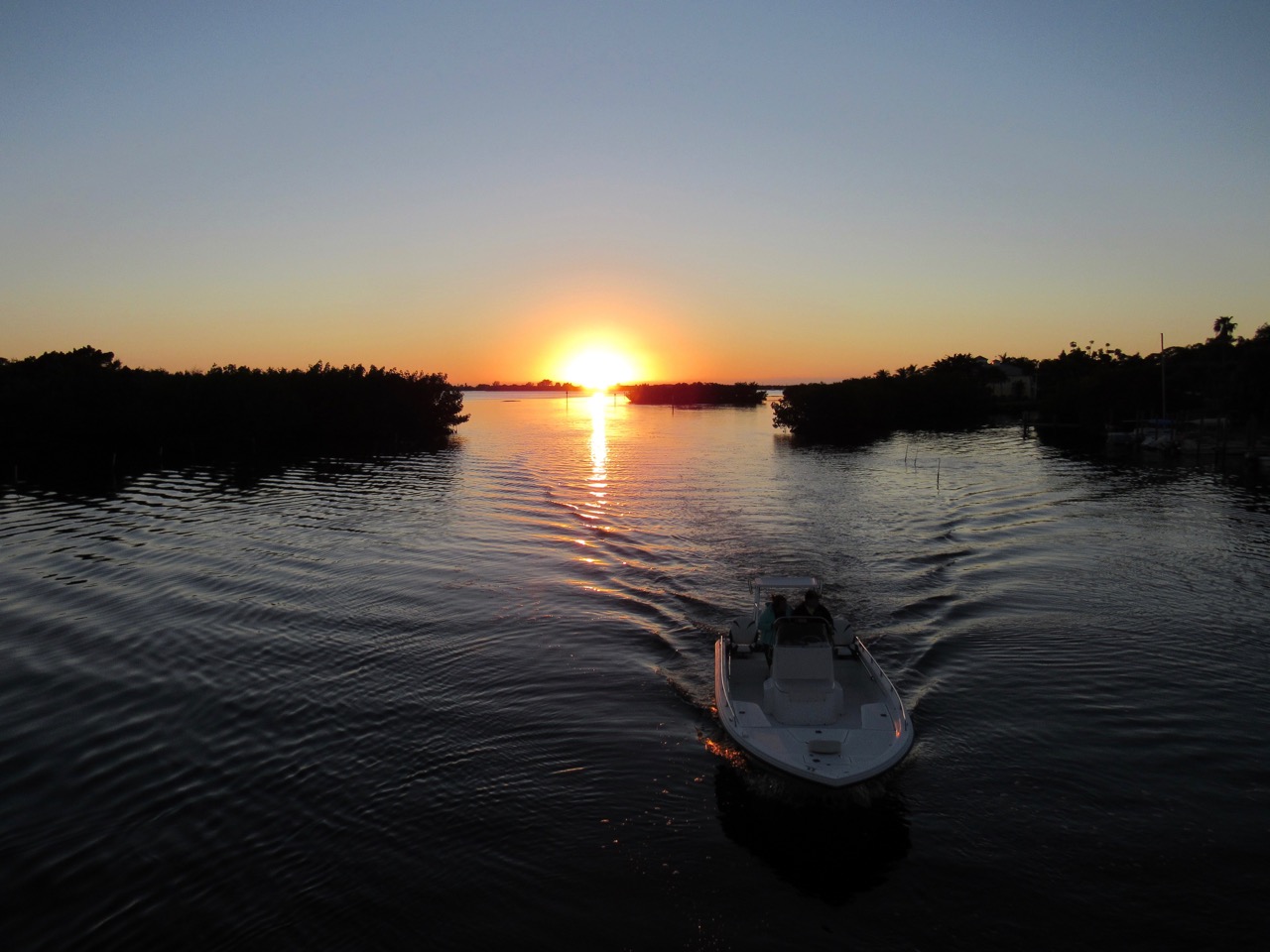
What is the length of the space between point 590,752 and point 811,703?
443 cm

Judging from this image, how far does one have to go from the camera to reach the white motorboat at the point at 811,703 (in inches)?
558

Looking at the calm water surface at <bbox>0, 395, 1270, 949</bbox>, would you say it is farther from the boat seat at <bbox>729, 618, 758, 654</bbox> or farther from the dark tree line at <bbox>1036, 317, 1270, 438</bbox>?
the dark tree line at <bbox>1036, 317, 1270, 438</bbox>

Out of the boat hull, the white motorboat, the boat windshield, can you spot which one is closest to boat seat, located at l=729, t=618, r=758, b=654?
the white motorboat

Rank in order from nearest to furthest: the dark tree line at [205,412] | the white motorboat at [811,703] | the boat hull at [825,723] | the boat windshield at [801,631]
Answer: the boat hull at [825,723], the white motorboat at [811,703], the boat windshield at [801,631], the dark tree line at [205,412]

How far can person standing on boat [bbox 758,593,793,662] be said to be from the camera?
1841 centimetres

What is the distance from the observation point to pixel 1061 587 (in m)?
30.1

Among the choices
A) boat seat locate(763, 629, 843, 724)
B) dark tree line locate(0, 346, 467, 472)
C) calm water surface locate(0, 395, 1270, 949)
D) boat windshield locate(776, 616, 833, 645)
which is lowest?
calm water surface locate(0, 395, 1270, 949)

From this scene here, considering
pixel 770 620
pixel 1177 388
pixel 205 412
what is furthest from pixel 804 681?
pixel 1177 388

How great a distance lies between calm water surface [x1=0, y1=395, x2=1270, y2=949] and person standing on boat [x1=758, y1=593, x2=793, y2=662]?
6.45 feet

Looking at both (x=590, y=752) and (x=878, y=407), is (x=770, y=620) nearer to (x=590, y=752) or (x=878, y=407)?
(x=590, y=752)

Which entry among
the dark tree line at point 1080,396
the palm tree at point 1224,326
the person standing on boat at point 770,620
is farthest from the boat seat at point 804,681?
the palm tree at point 1224,326

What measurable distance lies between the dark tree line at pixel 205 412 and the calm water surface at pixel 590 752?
177 ft

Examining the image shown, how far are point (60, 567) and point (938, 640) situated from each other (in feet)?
104

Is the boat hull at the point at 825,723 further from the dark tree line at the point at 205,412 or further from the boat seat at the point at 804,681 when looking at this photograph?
the dark tree line at the point at 205,412
